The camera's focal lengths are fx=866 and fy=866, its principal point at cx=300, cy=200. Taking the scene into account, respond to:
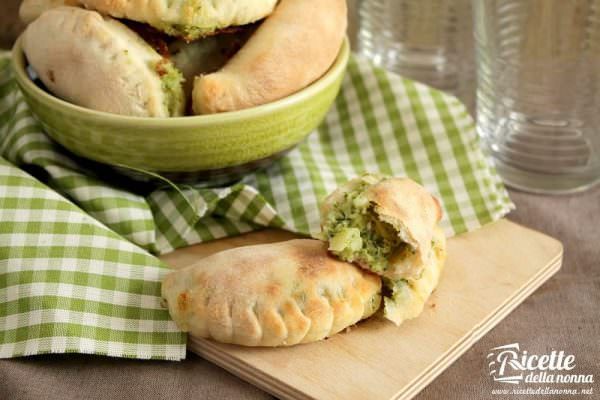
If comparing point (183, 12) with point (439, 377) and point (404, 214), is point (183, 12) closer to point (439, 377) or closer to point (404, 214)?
point (404, 214)

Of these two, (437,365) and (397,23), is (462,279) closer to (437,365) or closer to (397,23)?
(437,365)

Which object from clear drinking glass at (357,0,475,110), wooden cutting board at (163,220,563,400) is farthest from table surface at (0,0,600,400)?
clear drinking glass at (357,0,475,110)

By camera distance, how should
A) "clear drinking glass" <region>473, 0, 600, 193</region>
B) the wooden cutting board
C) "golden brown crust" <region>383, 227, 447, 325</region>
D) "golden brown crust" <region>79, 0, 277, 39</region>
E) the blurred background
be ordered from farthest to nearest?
the blurred background
"clear drinking glass" <region>473, 0, 600, 193</region>
"golden brown crust" <region>79, 0, 277, 39</region>
"golden brown crust" <region>383, 227, 447, 325</region>
the wooden cutting board

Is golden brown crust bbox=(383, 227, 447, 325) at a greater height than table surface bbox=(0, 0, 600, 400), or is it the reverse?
golden brown crust bbox=(383, 227, 447, 325)

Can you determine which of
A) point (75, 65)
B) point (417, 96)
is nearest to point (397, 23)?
point (417, 96)

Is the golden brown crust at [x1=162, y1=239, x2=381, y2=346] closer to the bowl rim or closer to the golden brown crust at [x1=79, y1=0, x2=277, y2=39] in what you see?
the bowl rim

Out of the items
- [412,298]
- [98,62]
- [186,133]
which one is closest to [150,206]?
[186,133]
